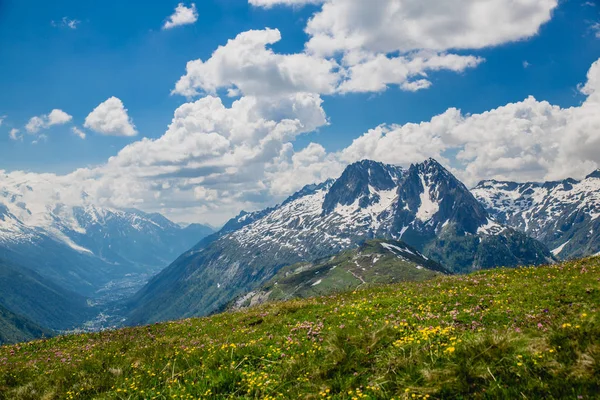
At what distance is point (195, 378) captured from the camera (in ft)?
42.7

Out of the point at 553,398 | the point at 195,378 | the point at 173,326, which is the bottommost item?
the point at 173,326

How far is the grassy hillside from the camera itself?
920 centimetres

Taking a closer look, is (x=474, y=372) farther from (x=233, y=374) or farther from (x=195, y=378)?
(x=195, y=378)

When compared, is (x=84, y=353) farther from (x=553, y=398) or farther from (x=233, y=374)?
(x=553, y=398)

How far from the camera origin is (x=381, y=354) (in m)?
12.0

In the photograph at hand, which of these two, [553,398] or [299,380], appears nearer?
[553,398]

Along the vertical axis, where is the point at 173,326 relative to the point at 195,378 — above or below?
below

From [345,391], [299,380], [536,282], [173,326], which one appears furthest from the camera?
[173,326]

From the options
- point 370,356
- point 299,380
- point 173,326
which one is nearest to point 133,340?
point 173,326

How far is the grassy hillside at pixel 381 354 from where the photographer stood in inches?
362

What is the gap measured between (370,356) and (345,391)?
2.03 meters

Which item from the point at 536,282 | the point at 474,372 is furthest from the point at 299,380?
the point at 536,282

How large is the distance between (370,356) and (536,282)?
12403 millimetres

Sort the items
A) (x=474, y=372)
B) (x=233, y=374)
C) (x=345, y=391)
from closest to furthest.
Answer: (x=474, y=372) < (x=345, y=391) < (x=233, y=374)
